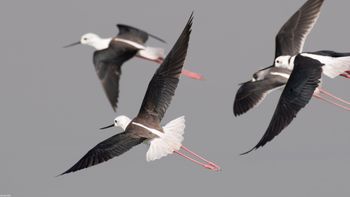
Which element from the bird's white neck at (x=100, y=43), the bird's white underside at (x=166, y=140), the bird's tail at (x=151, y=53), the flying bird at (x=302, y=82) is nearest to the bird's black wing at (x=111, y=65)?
the bird's tail at (x=151, y=53)

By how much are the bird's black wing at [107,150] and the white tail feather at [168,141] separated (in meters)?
0.23

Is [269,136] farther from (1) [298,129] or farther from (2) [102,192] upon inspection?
(1) [298,129]

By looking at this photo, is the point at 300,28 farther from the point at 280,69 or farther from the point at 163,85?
the point at 163,85

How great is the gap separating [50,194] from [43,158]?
79.4ft

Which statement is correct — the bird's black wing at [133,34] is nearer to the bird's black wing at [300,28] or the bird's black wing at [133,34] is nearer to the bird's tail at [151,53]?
the bird's tail at [151,53]

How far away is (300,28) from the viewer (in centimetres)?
1711

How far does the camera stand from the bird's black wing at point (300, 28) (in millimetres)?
17062

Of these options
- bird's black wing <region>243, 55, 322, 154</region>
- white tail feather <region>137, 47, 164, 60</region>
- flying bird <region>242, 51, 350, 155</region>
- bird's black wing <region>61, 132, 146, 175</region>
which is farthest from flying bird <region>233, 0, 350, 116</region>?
bird's black wing <region>61, 132, 146, 175</region>

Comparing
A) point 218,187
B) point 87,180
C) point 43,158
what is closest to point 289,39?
point 218,187

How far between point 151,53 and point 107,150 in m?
3.56

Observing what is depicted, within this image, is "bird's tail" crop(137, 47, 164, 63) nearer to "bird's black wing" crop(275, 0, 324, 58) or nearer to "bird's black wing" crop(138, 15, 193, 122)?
"bird's black wing" crop(275, 0, 324, 58)

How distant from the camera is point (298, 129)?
191875 millimetres

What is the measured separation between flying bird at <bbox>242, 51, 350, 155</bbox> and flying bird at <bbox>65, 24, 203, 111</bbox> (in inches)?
117

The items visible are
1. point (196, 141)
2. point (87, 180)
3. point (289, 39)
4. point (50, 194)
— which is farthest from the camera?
point (196, 141)
